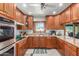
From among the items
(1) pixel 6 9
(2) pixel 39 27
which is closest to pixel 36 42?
(2) pixel 39 27

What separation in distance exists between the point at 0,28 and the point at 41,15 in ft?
16.2

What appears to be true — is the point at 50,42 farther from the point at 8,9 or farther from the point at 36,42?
the point at 8,9

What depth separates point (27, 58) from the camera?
1179mm

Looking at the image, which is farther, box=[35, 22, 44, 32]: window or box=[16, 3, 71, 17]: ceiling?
box=[35, 22, 44, 32]: window

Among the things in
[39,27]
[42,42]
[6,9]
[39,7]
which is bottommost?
[42,42]

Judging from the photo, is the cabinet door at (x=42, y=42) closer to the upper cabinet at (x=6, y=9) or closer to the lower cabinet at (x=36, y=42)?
the lower cabinet at (x=36, y=42)

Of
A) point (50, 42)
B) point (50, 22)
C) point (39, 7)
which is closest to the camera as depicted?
point (39, 7)

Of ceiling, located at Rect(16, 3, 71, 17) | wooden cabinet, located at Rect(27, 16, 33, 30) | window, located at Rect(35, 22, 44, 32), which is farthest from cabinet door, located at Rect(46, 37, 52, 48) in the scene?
ceiling, located at Rect(16, 3, 71, 17)

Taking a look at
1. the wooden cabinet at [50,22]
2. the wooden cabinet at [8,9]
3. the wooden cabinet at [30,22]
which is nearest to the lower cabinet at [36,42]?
the wooden cabinet at [30,22]

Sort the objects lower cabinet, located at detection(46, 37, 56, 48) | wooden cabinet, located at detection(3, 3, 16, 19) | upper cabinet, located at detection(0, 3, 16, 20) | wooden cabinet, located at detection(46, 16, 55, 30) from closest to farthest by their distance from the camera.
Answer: upper cabinet, located at detection(0, 3, 16, 20) < wooden cabinet, located at detection(3, 3, 16, 19) < lower cabinet, located at detection(46, 37, 56, 48) < wooden cabinet, located at detection(46, 16, 55, 30)

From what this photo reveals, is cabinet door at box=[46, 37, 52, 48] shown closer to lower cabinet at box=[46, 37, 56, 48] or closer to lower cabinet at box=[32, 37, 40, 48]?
lower cabinet at box=[46, 37, 56, 48]

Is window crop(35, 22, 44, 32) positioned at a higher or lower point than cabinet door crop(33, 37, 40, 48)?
higher

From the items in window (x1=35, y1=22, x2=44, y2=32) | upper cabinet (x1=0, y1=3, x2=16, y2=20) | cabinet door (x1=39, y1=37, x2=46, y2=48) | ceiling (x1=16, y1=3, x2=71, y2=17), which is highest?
ceiling (x1=16, y1=3, x2=71, y2=17)

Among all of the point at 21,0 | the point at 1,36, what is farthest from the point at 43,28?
the point at 21,0
